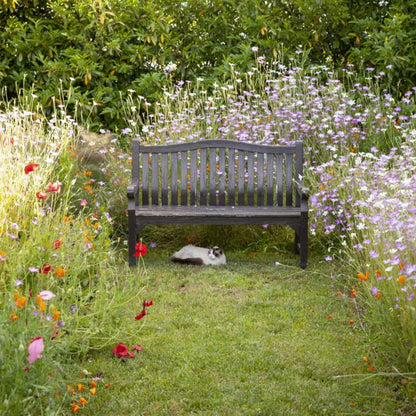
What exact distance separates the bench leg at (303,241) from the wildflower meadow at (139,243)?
9 centimetres

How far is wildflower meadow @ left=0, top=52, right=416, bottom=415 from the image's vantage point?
283 centimetres

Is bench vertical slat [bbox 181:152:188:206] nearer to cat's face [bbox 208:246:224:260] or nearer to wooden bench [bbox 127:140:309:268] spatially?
wooden bench [bbox 127:140:309:268]

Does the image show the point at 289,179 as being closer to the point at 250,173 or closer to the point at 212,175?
the point at 250,173

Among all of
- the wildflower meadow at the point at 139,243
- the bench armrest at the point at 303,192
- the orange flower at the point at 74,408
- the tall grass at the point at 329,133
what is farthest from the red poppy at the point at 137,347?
the bench armrest at the point at 303,192

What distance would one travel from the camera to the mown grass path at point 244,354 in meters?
3.14

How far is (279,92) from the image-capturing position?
6855 millimetres

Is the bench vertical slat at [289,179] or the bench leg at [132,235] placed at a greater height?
the bench vertical slat at [289,179]

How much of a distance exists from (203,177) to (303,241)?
1.10m

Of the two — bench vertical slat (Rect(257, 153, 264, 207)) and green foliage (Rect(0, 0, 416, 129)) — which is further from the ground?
green foliage (Rect(0, 0, 416, 129))

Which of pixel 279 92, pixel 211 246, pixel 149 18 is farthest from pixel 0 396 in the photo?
pixel 149 18

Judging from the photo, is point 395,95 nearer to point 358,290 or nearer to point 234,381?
point 358,290

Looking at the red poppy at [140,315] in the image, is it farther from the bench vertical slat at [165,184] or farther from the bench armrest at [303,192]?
the bench vertical slat at [165,184]

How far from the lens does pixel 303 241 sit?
5348 mm

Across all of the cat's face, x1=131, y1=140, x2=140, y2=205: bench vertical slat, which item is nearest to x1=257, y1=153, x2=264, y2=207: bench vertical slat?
the cat's face
